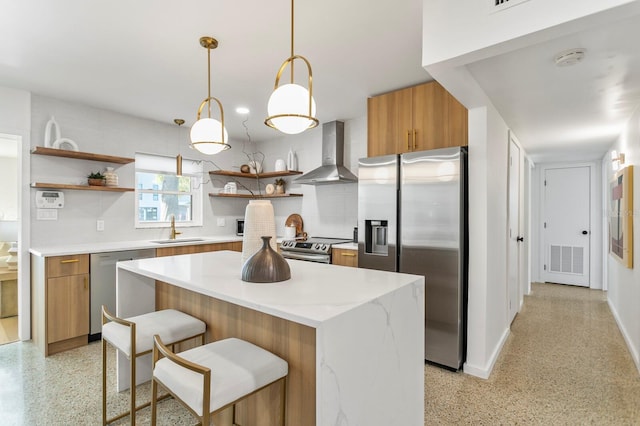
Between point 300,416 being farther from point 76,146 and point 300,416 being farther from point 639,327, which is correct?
point 76,146

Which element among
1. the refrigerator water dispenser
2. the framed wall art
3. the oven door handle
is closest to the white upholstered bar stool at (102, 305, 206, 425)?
the refrigerator water dispenser

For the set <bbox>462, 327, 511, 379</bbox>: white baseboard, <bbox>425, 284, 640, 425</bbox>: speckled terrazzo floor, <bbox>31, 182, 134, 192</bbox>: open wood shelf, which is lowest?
<bbox>425, 284, 640, 425</bbox>: speckled terrazzo floor

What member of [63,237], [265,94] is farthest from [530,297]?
[63,237]

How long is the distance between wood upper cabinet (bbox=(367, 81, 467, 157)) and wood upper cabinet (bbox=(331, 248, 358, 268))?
1.02 m

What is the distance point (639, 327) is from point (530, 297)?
8.10ft

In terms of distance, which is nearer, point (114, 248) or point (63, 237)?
point (114, 248)

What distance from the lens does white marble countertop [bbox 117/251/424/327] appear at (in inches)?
49.0

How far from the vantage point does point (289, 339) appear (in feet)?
5.09

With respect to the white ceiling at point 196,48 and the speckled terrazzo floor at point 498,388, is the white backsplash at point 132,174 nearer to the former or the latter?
the white ceiling at point 196,48

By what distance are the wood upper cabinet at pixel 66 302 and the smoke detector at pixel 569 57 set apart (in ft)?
13.0

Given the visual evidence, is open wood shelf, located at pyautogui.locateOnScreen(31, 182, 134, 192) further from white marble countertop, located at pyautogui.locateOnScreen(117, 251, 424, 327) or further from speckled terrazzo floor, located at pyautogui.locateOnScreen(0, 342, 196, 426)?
white marble countertop, located at pyautogui.locateOnScreen(117, 251, 424, 327)

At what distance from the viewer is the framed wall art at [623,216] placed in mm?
2986

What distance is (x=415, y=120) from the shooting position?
307cm

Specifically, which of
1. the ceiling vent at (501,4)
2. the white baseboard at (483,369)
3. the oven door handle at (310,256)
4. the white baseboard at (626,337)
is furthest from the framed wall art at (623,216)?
the oven door handle at (310,256)
